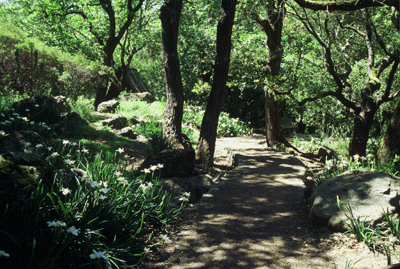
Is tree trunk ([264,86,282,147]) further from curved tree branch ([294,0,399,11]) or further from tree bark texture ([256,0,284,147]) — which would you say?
curved tree branch ([294,0,399,11])

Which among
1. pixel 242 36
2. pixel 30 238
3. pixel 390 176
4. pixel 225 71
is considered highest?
pixel 242 36

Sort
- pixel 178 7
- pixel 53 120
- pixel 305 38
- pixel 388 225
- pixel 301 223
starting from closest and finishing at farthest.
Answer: pixel 388 225, pixel 301 223, pixel 178 7, pixel 53 120, pixel 305 38

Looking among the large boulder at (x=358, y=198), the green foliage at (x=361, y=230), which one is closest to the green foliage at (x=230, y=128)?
the large boulder at (x=358, y=198)

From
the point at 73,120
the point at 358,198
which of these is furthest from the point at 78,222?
the point at 73,120

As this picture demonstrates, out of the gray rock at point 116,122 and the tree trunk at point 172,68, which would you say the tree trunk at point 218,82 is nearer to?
the tree trunk at point 172,68

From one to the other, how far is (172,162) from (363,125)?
550 centimetres

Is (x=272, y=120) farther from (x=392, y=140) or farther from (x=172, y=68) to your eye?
(x=172, y=68)

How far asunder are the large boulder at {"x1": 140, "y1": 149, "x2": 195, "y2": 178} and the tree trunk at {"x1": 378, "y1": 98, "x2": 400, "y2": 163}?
Result: 4385 mm

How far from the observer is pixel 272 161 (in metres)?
8.50

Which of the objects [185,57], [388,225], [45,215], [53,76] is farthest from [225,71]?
[185,57]

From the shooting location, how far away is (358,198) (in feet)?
14.7

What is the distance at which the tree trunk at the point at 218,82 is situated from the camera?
737 centimetres

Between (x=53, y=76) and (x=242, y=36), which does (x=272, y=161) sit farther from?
(x=242, y=36)

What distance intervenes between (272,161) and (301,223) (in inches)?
150
